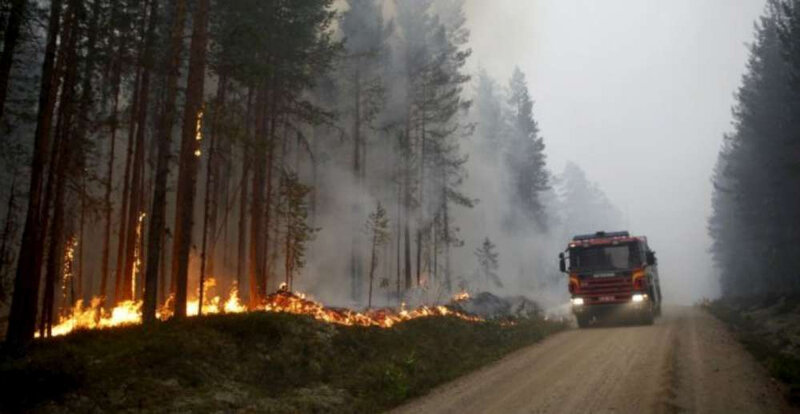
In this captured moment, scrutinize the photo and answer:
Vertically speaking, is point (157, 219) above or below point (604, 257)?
above

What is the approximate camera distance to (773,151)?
3303 cm

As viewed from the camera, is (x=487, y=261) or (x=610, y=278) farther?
(x=487, y=261)

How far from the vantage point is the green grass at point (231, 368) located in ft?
28.3

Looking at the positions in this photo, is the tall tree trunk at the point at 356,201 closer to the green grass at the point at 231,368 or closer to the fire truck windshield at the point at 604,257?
the fire truck windshield at the point at 604,257

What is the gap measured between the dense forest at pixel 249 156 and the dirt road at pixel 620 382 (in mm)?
7866

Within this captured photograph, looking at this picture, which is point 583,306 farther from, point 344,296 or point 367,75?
point 367,75

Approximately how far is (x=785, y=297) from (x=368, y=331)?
22.7 meters

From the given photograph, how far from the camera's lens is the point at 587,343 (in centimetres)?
1648

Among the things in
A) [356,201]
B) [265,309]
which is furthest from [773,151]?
[265,309]

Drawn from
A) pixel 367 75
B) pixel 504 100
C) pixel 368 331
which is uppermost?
pixel 504 100

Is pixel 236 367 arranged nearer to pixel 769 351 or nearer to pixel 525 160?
pixel 769 351

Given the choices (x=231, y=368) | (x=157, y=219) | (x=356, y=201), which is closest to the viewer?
(x=231, y=368)

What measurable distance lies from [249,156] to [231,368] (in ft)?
31.6

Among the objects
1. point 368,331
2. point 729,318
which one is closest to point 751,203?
point 729,318
